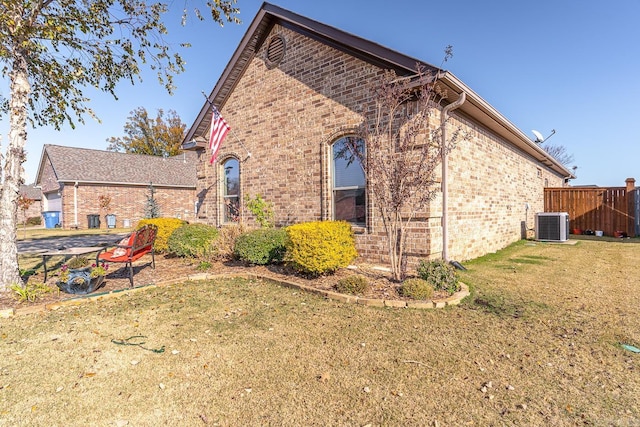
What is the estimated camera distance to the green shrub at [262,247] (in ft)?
22.2

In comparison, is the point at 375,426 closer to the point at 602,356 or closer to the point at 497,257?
the point at 602,356

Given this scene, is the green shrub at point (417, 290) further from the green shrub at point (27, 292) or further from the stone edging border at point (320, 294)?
the green shrub at point (27, 292)

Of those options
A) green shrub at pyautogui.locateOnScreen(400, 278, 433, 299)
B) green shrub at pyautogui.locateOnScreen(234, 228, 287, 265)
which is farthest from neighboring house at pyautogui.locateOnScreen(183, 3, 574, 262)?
green shrub at pyautogui.locateOnScreen(400, 278, 433, 299)

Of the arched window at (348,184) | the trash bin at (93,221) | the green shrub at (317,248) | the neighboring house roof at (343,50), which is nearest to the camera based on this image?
the green shrub at (317,248)

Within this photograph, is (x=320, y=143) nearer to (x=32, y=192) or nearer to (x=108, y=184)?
(x=108, y=184)

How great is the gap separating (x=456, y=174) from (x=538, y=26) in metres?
6.06

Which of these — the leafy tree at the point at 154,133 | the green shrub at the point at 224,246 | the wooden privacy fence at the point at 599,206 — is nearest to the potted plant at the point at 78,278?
the green shrub at the point at 224,246

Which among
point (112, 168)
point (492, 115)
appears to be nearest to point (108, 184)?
point (112, 168)

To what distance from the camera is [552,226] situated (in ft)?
37.2

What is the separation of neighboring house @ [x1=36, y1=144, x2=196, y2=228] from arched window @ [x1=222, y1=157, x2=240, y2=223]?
16123 mm

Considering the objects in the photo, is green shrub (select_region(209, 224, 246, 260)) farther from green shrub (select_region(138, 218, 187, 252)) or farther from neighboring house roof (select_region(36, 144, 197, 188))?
neighboring house roof (select_region(36, 144, 197, 188))

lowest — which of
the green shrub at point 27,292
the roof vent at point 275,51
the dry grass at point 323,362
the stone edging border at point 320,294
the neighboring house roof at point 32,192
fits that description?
the dry grass at point 323,362

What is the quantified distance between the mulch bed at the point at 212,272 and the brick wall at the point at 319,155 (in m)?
1.01

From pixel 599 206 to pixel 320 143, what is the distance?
13600 mm
